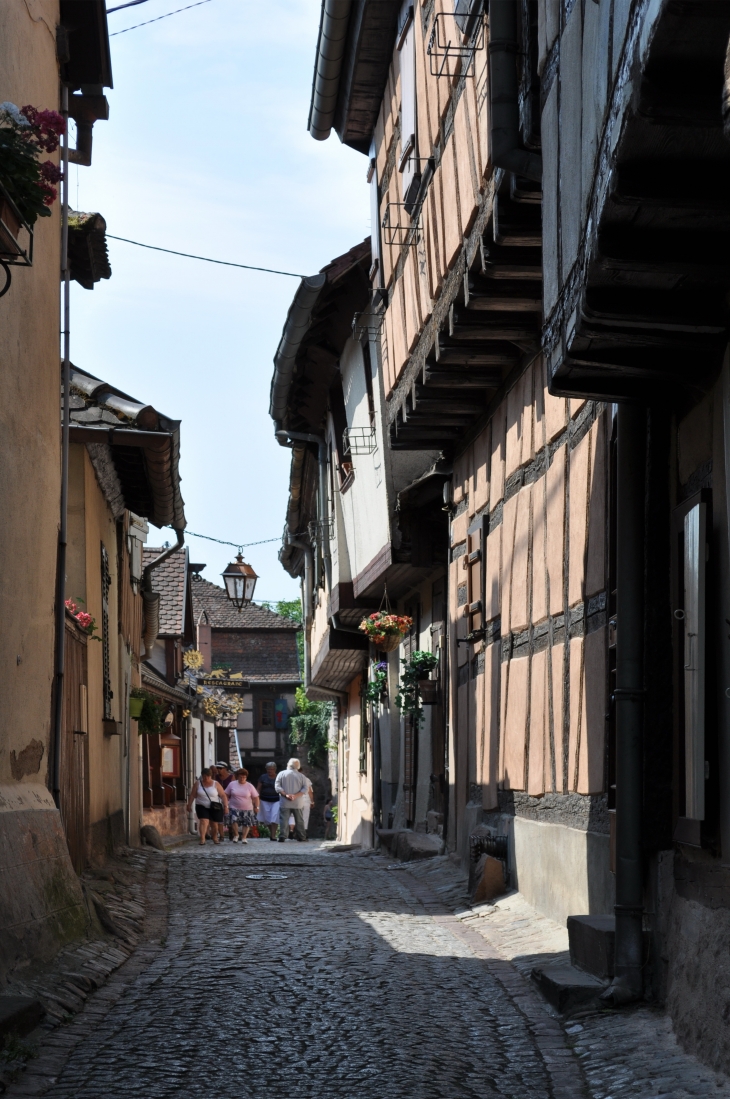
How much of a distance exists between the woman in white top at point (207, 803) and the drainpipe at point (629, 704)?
49.4 ft

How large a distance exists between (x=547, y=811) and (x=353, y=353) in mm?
8625

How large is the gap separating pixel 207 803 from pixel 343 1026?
1573cm

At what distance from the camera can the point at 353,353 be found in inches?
631

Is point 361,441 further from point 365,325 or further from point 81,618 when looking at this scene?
point 81,618

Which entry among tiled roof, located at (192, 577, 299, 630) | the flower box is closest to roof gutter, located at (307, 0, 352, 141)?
the flower box

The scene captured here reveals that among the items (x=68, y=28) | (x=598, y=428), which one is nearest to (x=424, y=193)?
(x=68, y=28)

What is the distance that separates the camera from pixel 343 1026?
5531 mm

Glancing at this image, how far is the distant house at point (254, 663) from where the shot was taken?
169ft

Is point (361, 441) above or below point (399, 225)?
below

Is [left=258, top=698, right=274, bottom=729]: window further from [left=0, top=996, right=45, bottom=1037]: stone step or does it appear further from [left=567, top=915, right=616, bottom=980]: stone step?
[left=0, top=996, right=45, bottom=1037]: stone step

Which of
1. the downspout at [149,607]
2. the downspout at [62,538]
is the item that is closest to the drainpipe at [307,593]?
the downspout at [149,607]

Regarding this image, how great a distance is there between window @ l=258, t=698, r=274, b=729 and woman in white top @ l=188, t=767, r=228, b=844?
30299 mm

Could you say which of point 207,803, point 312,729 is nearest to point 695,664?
point 207,803

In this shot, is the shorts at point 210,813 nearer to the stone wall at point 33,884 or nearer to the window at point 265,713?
the stone wall at point 33,884
